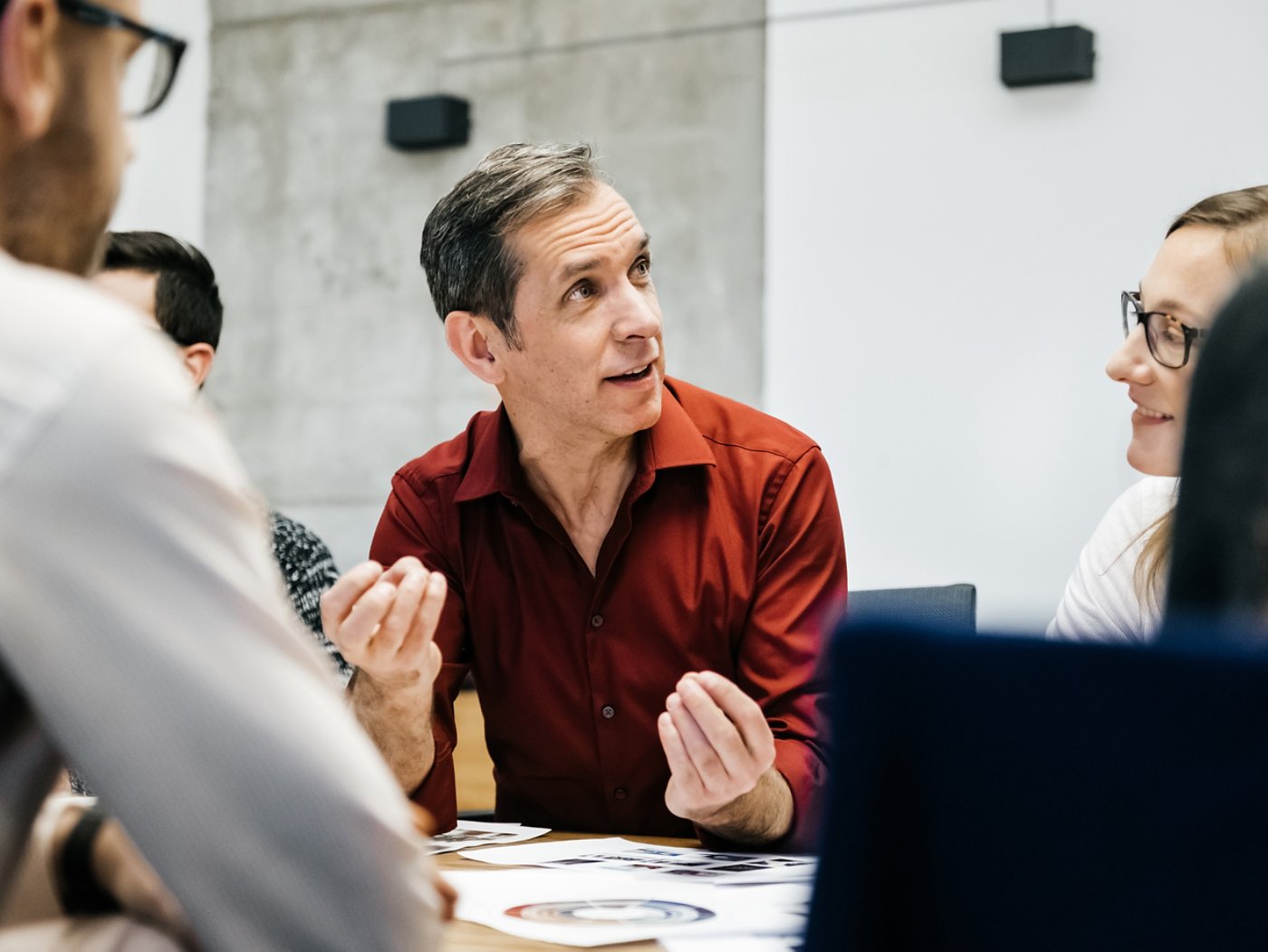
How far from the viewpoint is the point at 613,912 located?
3.86ft

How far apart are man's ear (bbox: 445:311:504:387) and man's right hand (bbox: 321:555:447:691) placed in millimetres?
765

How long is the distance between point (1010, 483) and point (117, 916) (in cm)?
374

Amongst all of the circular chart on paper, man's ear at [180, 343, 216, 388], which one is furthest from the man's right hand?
man's ear at [180, 343, 216, 388]

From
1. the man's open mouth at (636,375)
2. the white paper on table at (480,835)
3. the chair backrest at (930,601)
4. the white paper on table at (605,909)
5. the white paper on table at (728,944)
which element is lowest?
the white paper on table at (480,835)

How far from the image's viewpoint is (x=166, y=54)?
905 millimetres

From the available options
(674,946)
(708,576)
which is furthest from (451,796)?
(674,946)

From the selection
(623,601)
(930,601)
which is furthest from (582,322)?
(930,601)

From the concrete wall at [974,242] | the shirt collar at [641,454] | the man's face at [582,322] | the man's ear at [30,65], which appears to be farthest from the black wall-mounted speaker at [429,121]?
the man's ear at [30,65]

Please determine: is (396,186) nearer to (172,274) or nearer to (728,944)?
(172,274)

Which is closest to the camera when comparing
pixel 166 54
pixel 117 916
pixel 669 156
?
pixel 117 916

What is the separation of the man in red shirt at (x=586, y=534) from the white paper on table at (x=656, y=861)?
0.81 ft

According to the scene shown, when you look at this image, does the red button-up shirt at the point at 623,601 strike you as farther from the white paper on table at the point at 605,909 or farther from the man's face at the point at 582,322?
the white paper on table at the point at 605,909

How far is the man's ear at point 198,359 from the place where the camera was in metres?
2.75

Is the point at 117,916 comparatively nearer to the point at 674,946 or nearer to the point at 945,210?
the point at 674,946
